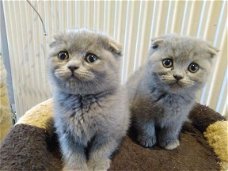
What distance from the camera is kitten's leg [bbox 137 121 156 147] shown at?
94 centimetres

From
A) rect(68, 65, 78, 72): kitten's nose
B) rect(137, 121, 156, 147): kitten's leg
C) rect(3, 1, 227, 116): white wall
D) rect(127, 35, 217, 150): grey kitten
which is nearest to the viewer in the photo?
rect(68, 65, 78, 72): kitten's nose

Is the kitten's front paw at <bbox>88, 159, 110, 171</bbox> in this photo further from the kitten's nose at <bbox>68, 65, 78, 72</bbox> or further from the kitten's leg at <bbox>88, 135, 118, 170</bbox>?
the kitten's nose at <bbox>68, 65, 78, 72</bbox>

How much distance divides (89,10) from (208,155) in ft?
2.80

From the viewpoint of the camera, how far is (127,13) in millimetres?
1283

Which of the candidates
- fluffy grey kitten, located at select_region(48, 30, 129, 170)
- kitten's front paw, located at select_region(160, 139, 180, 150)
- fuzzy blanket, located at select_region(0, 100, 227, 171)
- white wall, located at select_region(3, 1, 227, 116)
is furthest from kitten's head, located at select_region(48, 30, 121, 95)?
white wall, located at select_region(3, 1, 227, 116)

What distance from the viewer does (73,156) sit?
0.84m

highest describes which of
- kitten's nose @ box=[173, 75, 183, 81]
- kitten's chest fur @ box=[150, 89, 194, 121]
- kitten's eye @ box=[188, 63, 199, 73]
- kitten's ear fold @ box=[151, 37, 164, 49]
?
kitten's ear fold @ box=[151, 37, 164, 49]

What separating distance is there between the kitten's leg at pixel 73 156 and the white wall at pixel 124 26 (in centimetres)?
62

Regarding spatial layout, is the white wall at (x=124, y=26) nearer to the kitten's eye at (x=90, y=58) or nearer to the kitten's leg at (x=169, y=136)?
the kitten's leg at (x=169, y=136)


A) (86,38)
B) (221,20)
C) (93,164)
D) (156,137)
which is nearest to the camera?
(86,38)

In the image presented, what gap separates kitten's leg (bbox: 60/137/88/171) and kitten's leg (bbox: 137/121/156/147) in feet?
0.72

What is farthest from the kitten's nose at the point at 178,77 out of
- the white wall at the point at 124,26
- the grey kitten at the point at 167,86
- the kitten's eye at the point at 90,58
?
the white wall at the point at 124,26

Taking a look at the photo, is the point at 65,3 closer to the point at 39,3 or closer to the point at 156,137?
the point at 39,3

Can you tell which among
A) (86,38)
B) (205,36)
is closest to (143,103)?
(86,38)
